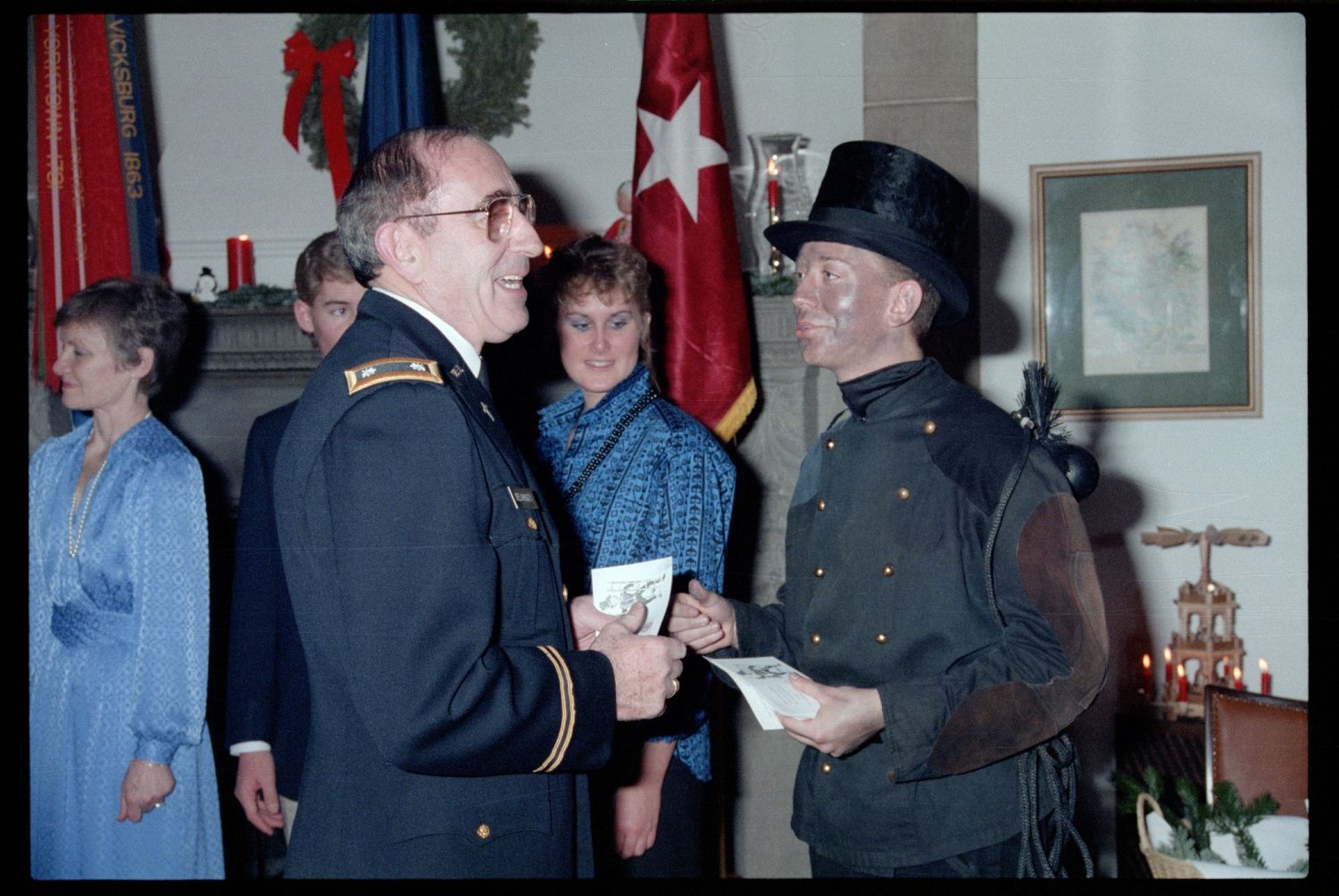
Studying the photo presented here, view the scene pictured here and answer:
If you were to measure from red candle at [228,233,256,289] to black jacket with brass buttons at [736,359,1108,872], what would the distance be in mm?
1937

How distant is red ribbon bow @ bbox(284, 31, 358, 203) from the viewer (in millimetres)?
3021

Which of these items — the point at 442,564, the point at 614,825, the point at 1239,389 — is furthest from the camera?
the point at 1239,389

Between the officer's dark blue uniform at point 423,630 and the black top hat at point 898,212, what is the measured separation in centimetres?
71

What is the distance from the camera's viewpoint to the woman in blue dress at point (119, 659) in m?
2.20

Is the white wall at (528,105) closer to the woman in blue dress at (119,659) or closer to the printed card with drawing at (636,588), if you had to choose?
the woman in blue dress at (119,659)

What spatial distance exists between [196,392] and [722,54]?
190 cm

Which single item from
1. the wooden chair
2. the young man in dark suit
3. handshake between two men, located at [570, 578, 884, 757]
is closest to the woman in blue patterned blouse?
handshake between two men, located at [570, 578, 884, 757]

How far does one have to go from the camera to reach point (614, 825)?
84.0 inches

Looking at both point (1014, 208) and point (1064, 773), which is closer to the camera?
point (1064, 773)

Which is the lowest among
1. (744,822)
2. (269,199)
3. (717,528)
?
(744,822)

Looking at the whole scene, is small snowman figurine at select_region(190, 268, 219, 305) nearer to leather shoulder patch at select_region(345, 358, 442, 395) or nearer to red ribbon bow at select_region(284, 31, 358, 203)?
red ribbon bow at select_region(284, 31, 358, 203)

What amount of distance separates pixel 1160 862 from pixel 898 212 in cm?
128

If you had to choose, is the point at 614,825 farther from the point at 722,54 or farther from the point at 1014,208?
the point at 722,54
